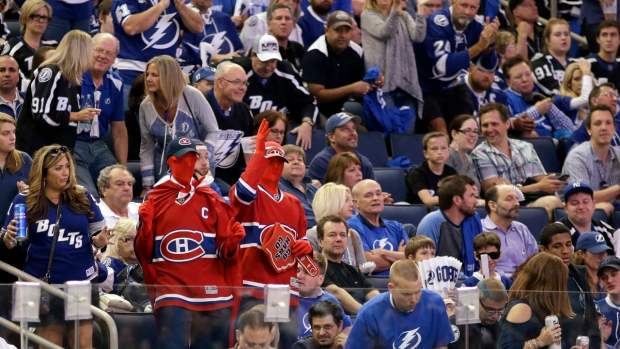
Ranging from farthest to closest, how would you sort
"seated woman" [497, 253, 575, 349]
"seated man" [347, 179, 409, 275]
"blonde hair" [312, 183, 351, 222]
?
"seated man" [347, 179, 409, 275] → "blonde hair" [312, 183, 351, 222] → "seated woman" [497, 253, 575, 349]

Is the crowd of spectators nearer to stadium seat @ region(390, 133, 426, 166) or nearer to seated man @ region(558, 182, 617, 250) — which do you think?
seated man @ region(558, 182, 617, 250)

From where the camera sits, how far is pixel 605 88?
11453 mm

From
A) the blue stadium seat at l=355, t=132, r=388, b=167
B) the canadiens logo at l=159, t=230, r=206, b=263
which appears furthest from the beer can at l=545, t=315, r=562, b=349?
the blue stadium seat at l=355, t=132, r=388, b=167

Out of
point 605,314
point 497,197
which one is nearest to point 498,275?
point 497,197

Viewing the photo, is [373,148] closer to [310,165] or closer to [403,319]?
[310,165]

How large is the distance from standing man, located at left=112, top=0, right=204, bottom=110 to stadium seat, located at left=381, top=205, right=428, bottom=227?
2101mm

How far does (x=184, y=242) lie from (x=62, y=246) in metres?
0.72

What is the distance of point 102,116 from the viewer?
8.89 metres

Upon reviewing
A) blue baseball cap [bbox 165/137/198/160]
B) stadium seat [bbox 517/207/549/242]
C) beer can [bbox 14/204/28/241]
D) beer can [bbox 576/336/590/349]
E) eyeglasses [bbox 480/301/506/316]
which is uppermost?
blue baseball cap [bbox 165/137/198/160]

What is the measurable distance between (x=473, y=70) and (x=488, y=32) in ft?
1.23

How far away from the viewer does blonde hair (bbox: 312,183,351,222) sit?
28.0ft

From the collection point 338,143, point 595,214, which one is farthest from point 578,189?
point 338,143

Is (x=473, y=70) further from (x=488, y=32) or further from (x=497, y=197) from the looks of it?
(x=497, y=197)

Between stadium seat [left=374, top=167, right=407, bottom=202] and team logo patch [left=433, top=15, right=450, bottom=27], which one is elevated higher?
team logo patch [left=433, top=15, right=450, bottom=27]
